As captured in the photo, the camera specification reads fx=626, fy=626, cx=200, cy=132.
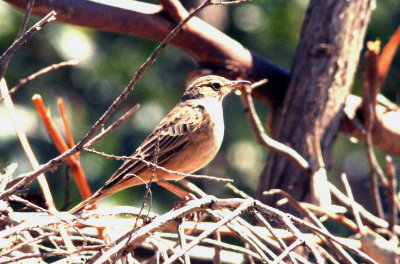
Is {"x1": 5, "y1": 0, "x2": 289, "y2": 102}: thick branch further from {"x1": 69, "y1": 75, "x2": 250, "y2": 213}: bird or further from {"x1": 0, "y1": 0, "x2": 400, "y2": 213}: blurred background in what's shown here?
{"x1": 0, "y1": 0, "x2": 400, "y2": 213}: blurred background

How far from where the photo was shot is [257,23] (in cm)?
1018

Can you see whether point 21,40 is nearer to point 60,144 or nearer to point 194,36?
point 60,144

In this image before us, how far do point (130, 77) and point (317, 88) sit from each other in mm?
4616

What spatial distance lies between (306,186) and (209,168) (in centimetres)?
511

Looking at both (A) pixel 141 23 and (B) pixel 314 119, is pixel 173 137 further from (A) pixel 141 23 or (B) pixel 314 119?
(B) pixel 314 119

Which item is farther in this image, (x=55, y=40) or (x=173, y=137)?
(x=55, y=40)

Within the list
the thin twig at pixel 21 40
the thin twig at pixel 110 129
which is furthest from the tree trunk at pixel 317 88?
the thin twig at pixel 21 40

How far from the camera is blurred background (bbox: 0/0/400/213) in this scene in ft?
29.8

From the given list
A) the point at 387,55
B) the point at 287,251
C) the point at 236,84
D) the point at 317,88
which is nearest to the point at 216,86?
the point at 236,84

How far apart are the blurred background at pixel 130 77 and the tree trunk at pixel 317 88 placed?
12.2ft

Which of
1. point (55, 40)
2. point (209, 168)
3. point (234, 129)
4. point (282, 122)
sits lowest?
point (209, 168)

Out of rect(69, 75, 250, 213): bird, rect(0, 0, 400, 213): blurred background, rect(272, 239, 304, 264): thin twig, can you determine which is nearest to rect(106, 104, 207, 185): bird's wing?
rect(69, 75, 250, 213): bird

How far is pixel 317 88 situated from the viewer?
4.97 meters

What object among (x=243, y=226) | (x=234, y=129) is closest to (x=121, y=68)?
(x=234, y=129)
